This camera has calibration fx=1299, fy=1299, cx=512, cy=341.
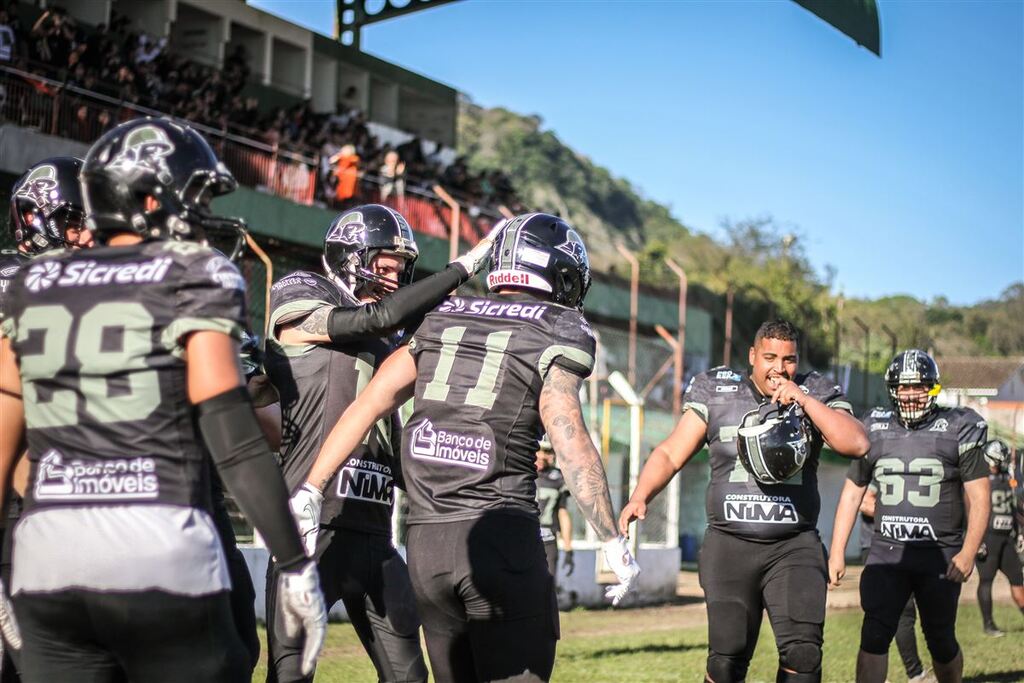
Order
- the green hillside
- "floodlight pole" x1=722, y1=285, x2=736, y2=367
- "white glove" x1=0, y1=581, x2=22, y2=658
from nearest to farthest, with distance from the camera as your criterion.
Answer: "white glove" x1=0, y1=581, x2=22, y2=658, "floodlight pole" x1=722, y1=285, x2=736, y2=367, the green hillside

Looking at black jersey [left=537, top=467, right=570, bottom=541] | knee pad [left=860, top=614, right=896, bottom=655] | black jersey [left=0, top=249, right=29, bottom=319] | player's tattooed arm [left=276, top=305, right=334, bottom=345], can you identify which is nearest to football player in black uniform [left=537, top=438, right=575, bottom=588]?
black jersey [left=537, top=467, right=570, bottom=541]

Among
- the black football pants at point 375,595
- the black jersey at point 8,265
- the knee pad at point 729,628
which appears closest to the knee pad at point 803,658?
the knee pad at point 729,628

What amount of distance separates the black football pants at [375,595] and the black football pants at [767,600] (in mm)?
2114

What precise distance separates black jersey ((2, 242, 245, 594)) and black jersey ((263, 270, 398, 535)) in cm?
196

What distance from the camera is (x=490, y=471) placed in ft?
15.4

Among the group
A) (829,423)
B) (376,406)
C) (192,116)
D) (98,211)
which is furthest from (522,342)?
(192,116)

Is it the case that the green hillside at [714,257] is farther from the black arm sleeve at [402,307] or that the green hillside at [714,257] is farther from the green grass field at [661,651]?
the black arm sleeve at [402,307]

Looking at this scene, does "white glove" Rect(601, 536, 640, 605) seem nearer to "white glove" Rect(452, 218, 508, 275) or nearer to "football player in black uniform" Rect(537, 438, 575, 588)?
"white glove" Rect(452, 218, 508, 275)

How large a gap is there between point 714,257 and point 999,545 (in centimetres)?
4552

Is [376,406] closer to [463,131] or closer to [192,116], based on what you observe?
[192,116]

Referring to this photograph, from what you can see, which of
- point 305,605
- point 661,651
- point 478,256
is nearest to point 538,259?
point 478,256

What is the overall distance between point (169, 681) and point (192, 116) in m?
16.5

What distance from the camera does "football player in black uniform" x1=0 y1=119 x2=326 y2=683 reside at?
3324mm

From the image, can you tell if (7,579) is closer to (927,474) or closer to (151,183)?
(151,183)
